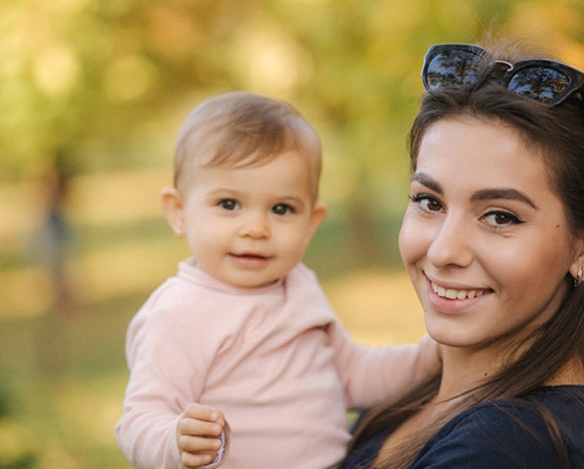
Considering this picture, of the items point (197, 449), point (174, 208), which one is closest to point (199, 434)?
point (197, 449)

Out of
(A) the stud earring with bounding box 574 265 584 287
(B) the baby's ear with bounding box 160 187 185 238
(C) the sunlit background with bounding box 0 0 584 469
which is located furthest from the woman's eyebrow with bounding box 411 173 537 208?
(B) the baby's ear with bounding box 160 187 185 238

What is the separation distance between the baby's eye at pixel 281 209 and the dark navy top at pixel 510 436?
27.2 inches

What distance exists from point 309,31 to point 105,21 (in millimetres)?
1215

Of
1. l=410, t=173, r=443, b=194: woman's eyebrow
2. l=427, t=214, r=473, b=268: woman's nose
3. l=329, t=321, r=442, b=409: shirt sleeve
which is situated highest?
l=410, t=173, r=443, b=194: woman's eyebrow

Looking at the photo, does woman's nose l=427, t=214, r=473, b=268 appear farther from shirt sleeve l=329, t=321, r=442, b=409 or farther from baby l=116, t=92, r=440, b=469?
shirt sleeve l=329, t=321, r=442, b=409

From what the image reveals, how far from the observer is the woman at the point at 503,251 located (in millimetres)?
1831

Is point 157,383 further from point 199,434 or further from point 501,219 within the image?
point 501,219

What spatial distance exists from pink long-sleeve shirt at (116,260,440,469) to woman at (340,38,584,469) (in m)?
0.26

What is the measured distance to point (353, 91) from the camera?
18.7 feet

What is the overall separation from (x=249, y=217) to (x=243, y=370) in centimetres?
36

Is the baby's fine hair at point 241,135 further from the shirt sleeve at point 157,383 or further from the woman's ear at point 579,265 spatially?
the woman's ear at point 579,265

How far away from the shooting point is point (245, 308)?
229cm

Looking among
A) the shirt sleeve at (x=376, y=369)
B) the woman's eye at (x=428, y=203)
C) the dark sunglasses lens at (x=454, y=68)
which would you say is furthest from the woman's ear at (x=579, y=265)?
the shirt sleeve at (x=376, y=369)

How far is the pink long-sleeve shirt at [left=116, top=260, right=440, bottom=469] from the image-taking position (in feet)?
7.03
